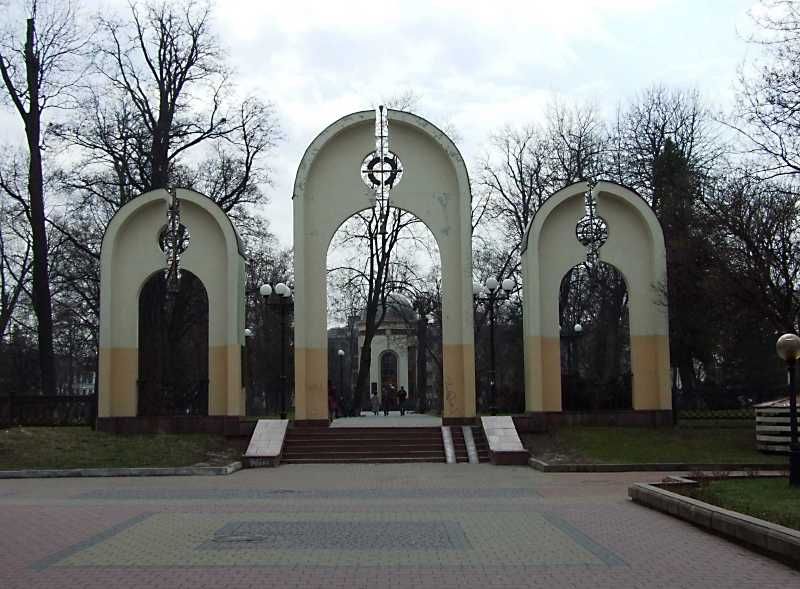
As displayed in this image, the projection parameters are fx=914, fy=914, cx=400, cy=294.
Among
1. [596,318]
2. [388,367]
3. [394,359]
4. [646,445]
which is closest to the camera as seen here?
[646,445]

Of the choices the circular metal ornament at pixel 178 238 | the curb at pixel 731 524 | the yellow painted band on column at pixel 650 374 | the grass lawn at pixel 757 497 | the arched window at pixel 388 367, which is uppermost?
the circular metal ornament at pixel 178 238

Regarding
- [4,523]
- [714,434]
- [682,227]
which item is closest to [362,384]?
[682,227]

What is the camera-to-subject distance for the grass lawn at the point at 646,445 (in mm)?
20562

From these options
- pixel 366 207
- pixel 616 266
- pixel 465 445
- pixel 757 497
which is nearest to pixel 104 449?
pixel 465 445

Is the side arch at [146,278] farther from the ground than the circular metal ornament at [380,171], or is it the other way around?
the circular metal ornament at [380,171]

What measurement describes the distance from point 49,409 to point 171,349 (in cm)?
1132

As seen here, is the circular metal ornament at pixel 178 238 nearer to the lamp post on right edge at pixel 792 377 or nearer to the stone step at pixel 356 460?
the stone step at pixel 356 460

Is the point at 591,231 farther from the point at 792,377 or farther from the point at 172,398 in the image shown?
the point at 172,398

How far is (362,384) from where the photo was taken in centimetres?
4125

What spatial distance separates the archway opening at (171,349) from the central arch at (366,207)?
10.4ft

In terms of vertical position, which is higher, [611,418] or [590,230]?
[590,230]

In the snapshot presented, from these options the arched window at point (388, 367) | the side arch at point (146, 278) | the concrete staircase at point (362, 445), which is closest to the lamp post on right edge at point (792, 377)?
the concrete staircase at point (362, 445)

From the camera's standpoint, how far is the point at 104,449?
71.3 ft

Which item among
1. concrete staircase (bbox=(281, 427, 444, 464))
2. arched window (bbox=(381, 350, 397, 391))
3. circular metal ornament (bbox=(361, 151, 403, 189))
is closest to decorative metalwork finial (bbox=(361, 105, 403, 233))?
circular metal ornament (bbox=(361, 151, 403, 189))
